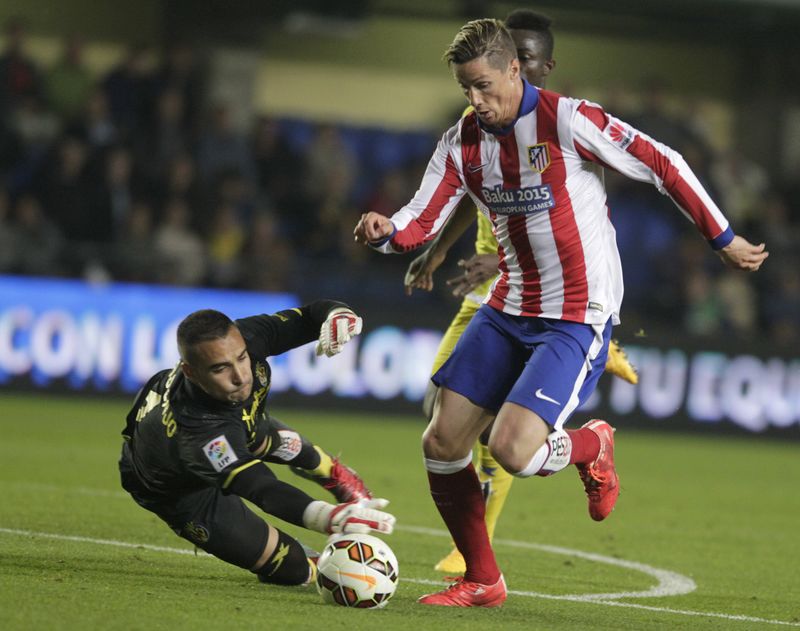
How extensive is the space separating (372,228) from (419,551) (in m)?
2.18

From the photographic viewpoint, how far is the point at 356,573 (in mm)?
5215

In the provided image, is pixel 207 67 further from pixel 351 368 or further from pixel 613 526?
pixel 613 526

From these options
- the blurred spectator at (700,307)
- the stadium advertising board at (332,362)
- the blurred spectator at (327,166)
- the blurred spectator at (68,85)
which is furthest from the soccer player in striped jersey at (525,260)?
the blurred spectator at (68,85)

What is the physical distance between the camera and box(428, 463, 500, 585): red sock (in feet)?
18.4

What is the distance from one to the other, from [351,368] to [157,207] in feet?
9.15

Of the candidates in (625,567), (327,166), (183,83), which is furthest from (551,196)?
(327,166)

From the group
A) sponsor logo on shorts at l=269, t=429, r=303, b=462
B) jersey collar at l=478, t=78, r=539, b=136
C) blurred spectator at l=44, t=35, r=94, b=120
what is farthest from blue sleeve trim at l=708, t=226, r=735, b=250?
blurred spectator at l=44, t=35, r=94, b=120

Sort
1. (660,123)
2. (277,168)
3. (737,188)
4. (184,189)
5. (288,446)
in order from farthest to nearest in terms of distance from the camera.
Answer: (660,123) < (737,188) < (277,168) < (184,189) < (288,446)

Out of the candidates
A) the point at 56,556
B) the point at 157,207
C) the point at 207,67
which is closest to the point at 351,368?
the point at 157,207

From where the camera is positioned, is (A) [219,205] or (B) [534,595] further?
(A) [219,205]

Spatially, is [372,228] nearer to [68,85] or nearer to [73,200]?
[73,200]

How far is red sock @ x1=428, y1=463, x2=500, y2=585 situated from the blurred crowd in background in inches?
346

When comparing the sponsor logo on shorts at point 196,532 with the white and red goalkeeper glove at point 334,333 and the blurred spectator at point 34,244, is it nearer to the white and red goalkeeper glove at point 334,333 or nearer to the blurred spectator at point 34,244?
the white and red goalkeeper glove at point 334,333

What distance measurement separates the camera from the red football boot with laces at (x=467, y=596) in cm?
A: 543
